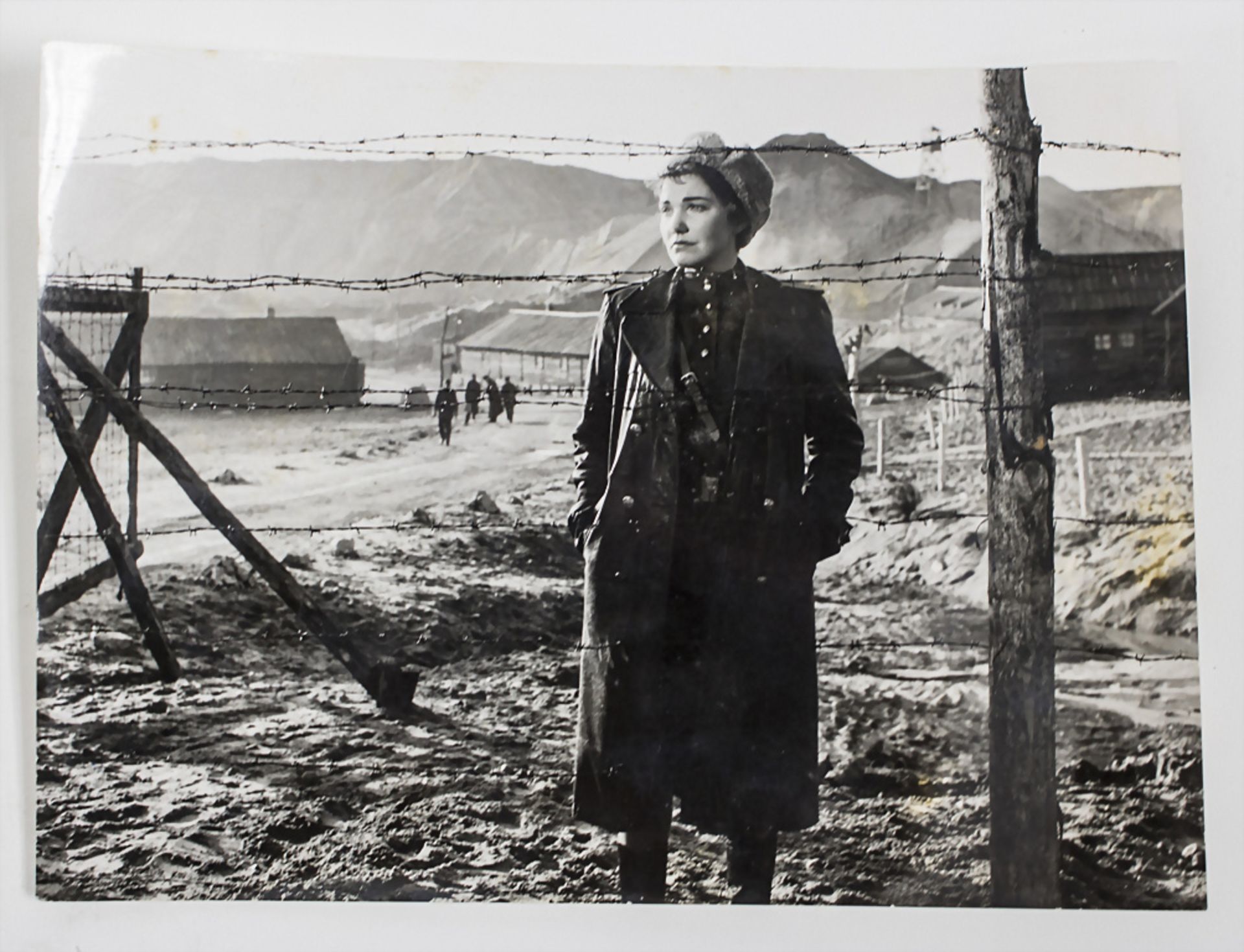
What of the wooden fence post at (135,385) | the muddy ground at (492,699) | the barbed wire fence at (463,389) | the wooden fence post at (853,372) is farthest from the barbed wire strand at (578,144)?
the muddy ground at (492,699)

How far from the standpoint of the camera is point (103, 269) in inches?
76.1

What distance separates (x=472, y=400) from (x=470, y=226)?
36 cm

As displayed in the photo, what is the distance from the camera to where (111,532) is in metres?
1.91

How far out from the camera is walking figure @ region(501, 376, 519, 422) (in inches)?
75.4

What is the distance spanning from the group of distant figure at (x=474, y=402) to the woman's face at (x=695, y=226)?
435mm

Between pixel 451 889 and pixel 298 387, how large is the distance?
3.52ft

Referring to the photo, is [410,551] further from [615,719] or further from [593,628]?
[615,719]

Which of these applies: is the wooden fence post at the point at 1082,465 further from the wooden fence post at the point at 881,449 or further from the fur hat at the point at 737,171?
the fur hat at the point at 737,171

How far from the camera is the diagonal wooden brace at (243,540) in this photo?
1.90 metres

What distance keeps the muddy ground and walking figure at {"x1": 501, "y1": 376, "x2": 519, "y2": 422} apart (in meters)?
0.05

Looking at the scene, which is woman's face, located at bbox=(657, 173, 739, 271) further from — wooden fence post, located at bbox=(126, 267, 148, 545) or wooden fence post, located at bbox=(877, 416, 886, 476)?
wooden fence post, located at bbox=(126, 267, 148, 545)

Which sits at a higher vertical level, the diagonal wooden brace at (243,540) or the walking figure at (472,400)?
the walking figure at (472,400)

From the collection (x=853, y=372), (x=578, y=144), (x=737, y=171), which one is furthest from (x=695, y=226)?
(x=853, y=372)

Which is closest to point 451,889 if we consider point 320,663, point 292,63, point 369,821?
point 369,821
